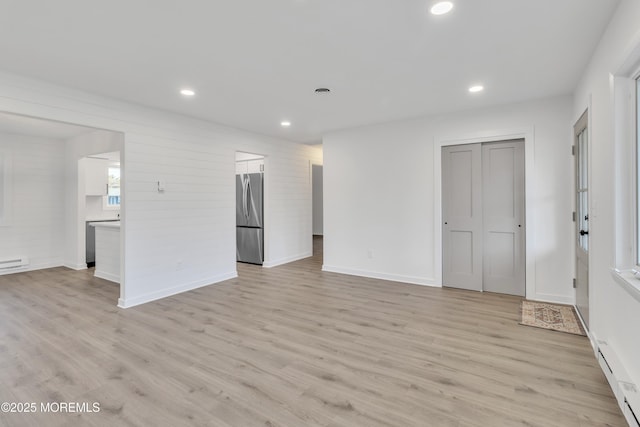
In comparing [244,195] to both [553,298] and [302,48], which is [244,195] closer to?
[302,48]

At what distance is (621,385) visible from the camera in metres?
1.82

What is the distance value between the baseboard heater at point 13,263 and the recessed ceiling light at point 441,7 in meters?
7.73

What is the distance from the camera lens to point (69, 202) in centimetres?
646

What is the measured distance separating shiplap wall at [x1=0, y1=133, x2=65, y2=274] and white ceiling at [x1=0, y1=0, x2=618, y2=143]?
3949mm

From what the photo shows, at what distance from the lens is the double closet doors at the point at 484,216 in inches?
167

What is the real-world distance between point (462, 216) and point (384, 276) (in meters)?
1.53

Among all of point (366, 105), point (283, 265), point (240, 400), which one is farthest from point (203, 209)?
point (240, 400)

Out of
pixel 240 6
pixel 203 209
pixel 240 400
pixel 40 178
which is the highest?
pixel 240 6

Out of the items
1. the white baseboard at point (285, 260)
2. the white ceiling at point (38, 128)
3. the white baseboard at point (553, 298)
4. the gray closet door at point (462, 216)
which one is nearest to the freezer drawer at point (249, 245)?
the white baseboard at point (285, 260)

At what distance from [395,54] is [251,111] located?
91.7 inches

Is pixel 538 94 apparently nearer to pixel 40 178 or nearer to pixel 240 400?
Result: pixel 240 400

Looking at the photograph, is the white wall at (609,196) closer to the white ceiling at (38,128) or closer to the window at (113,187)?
the white ceiling at (38,128)

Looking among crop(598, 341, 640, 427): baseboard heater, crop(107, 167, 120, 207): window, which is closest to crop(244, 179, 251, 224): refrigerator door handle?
crop(107, 167, 120, 207): window

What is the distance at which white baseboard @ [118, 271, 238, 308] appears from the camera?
4016 mm
